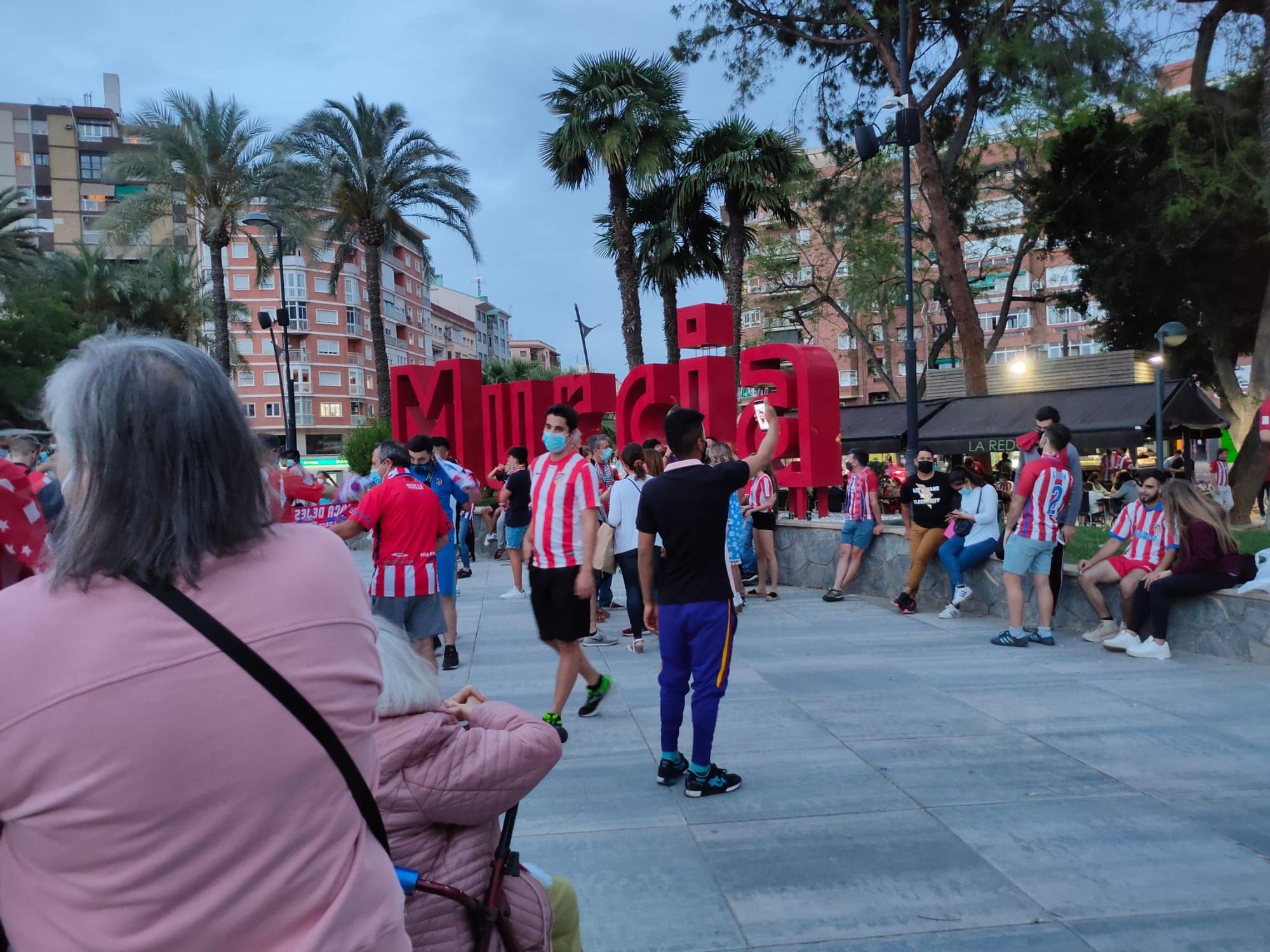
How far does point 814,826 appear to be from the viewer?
417 centimetres

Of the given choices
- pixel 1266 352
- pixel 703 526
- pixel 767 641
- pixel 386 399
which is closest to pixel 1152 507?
pixel 767 641

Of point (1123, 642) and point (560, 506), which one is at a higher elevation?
point (560, 506)

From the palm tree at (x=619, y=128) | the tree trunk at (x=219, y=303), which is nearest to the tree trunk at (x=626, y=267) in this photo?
the palm tree at (x=619, y=128)

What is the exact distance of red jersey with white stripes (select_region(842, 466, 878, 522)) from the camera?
424 inches

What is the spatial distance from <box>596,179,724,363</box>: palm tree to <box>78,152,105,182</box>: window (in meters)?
62.3

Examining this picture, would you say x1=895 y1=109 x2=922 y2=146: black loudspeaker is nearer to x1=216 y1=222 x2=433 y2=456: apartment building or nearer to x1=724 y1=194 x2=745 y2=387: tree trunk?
x1=724 y1=194 x2=745 y2=387: tree trunk

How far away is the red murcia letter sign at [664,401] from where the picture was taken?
13406 mm

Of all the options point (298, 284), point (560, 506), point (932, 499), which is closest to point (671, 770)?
point (560, 506)

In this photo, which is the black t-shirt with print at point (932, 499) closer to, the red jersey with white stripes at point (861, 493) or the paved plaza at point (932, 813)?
the red jersey with white stripes at point (861, 493)

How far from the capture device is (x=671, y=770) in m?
4.78

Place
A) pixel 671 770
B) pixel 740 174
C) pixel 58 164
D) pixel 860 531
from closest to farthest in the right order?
pixel 671 770 < pixel 860 531 < pixel 740 174 < pixel 58 164

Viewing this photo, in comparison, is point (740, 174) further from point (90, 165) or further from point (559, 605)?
point (90, 165)

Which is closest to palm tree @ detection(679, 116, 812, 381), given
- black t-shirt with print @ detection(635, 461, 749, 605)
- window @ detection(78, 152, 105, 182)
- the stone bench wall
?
the stone bench wall

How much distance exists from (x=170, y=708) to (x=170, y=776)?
0.28 ft
